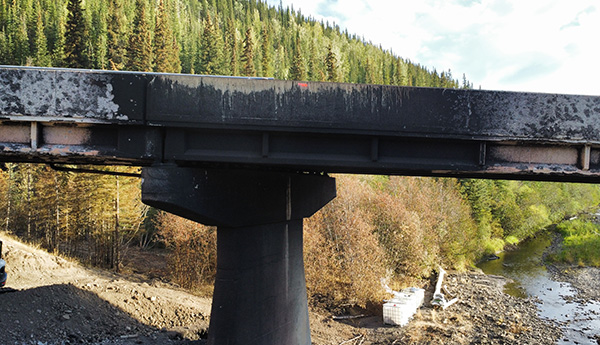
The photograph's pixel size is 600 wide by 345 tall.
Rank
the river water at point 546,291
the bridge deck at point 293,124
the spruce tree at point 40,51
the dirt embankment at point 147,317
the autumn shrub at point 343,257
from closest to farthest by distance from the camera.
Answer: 1. the bridge deck at point 293,124
2. the dirt embankment at point 147,317
3. the river water at point 546,291
4. the autumn shrub at point 343,257
5. the spruce tree at point 40,51

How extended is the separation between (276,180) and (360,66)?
4859 inches

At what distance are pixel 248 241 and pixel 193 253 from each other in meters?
15.2

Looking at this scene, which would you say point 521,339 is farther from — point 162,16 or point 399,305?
point 162,16

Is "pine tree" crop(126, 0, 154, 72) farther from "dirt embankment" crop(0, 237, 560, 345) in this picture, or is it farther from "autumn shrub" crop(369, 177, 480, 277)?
"dirt embankment" crop(0, 237, 560, 345)

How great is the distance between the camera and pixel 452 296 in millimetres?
25469

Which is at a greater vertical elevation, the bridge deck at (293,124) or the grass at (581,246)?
the bridge deck at (293,124)

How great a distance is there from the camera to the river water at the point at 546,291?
21.2 metres

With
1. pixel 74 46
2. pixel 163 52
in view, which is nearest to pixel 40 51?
pixel 74 46

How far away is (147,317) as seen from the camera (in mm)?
14641

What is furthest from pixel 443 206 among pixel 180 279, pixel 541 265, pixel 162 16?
pixel 162 16

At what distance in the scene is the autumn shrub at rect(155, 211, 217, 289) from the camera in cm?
2267

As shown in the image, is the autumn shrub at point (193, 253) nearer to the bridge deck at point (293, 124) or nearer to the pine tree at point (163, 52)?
the bridge deck at point (293, 124)

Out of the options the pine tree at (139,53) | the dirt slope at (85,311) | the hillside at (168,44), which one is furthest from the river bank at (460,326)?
the pine tree at (139,53)

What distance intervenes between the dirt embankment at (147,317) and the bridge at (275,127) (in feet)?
19.9
